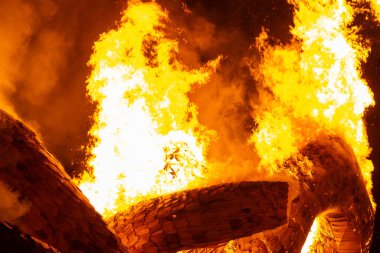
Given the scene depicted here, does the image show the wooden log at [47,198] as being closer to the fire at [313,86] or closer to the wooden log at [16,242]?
the wooden log at [16,242]

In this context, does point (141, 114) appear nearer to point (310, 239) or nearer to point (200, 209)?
point (310, 239)

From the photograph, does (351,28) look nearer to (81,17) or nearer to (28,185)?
(81,17)

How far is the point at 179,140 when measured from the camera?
4.97 metres

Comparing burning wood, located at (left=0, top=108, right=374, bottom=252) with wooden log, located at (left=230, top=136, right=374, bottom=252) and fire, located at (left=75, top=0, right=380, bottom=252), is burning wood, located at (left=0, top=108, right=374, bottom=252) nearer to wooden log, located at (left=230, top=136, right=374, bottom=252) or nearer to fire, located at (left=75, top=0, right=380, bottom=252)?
wooden log, located at (left=230, top=136, right=374, bottom=252)

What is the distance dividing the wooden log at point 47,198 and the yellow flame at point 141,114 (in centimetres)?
172

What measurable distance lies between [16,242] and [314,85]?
450 cm

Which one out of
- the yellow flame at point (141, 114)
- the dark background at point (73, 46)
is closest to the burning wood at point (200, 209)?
the yellow flame at point (141, 114)

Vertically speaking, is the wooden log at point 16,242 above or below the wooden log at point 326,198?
below

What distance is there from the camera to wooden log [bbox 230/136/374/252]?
3.08 meters

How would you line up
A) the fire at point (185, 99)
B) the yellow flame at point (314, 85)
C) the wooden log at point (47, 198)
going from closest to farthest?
the wooden log at point (47, 198) → the fire at point (185, 99) → the yellow flame at point (314, 85)

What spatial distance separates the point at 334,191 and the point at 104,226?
2539 millimetres

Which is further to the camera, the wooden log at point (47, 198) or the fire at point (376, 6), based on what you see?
the fire at point (376, 6)

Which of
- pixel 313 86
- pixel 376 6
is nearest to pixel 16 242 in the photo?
pixel 313 86

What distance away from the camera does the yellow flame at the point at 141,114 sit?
13.7 feet
